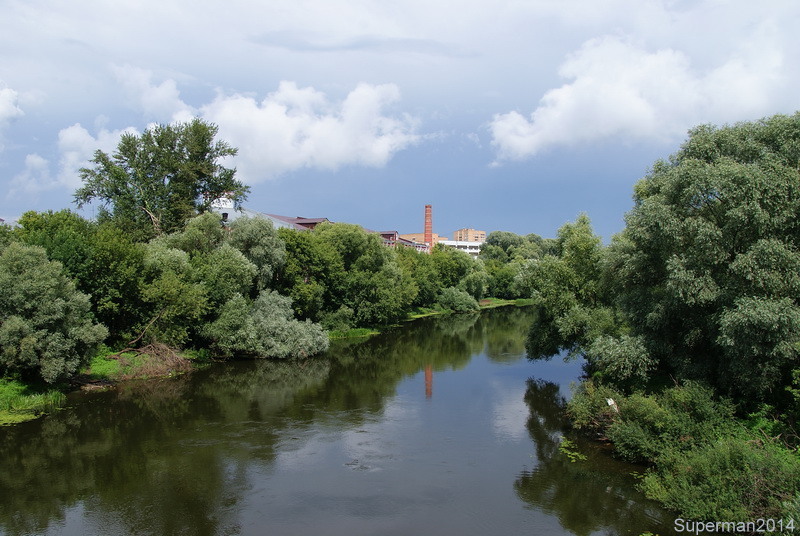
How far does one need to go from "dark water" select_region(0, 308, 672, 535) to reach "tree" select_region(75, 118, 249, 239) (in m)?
21.6

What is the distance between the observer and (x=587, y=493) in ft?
56.6

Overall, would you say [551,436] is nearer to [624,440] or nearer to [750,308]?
[624,440]

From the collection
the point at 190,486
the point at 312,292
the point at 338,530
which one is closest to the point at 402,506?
the point at 338,530

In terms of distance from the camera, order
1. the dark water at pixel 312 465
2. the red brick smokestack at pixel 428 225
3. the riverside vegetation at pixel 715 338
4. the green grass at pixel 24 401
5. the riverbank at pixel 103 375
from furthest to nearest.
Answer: the red brick smokestack at pixel 428 225 < the riverbank at pixel 103 375 < the green grass at pixel 24 401 < the dark water at pixel 312 465 < the riverside vegetation at pixel 715 338

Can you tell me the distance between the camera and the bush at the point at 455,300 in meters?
81.7

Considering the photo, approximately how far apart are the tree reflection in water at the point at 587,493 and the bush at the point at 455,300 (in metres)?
58.7

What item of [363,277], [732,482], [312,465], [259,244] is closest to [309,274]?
[363,277]

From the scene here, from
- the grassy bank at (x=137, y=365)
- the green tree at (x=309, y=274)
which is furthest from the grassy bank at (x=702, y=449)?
the green tree at (x=309, y=274)

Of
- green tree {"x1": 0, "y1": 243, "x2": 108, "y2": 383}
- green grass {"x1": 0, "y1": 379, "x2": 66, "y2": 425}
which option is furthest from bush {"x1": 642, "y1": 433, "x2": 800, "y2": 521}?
green grass {"x1": 0, "y1": 379, "x2": 66, "y2": 425}

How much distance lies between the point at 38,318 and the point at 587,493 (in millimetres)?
24373

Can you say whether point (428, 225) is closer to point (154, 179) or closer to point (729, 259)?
point (154, 179)

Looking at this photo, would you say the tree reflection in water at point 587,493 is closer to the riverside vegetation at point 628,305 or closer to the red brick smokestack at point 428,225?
the riverside vegetation at point 628,305

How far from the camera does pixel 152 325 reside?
116 ft

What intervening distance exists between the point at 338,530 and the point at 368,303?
129 ft
